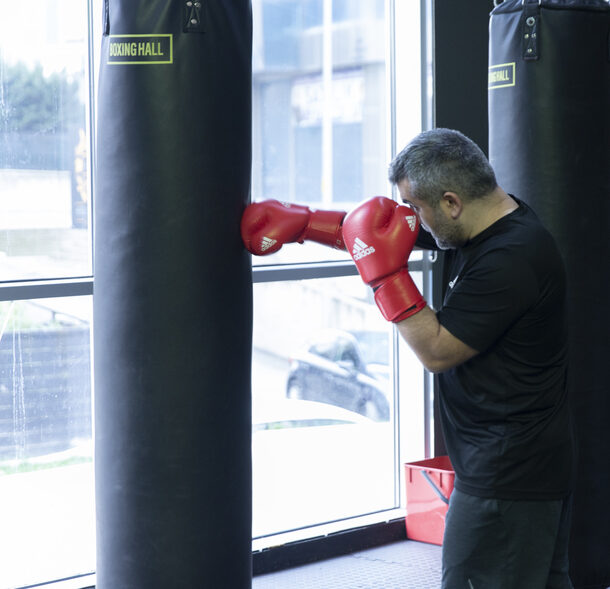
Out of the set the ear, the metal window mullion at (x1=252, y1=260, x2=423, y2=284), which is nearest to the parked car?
the metal window mullion at (x1=252, y1=260, x2=423, y2=284)

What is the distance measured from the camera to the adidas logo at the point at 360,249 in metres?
1.73

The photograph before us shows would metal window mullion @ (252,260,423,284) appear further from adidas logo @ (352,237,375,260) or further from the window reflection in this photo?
adidas logo @ (352,237,375,260)

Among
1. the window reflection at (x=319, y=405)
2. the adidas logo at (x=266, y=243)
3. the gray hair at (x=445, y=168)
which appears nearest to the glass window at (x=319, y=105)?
the window reflection at (x=319, y=405)

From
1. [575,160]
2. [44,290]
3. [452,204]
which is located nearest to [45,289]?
[44,290]

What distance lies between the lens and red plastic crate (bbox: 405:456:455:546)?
3035 millimetres

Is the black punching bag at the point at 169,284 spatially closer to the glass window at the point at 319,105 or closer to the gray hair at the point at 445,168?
the gray hair at the point at 445,168

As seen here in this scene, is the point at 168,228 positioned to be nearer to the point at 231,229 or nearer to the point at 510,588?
the point at 231,229

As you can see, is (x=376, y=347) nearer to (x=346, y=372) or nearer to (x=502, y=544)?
(x=346, y=372)

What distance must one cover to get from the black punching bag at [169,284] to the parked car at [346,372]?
135cm

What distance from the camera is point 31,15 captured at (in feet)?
8.25

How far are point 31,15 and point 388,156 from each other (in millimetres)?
1367

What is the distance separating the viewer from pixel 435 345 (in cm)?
161

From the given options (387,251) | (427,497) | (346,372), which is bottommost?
(427,497)

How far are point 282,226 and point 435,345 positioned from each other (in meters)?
0.47
